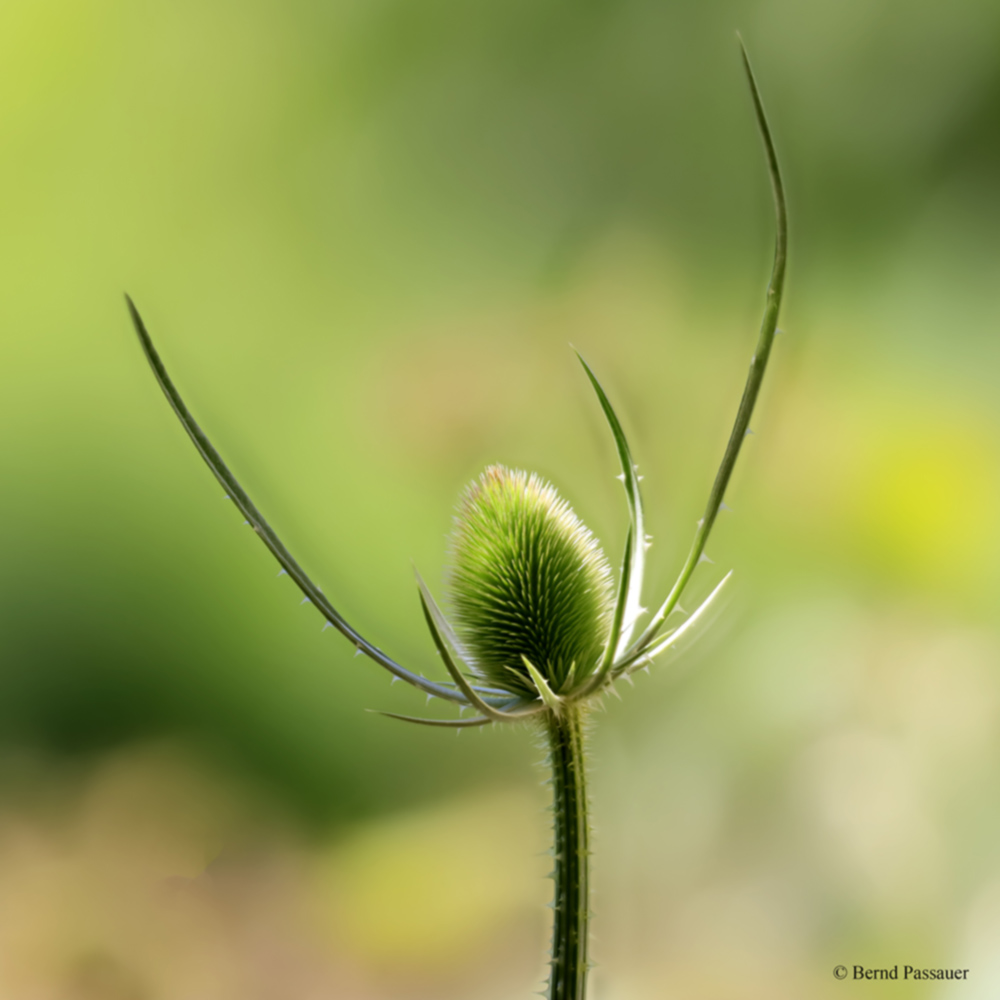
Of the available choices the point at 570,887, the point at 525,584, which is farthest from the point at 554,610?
the point at 570,887

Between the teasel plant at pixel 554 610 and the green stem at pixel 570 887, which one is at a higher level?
the teasel plant at pixel 554 610

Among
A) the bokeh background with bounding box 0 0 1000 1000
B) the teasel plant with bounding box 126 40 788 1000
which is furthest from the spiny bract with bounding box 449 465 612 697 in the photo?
the bokeh background with bounding box 0 0 1000 1000

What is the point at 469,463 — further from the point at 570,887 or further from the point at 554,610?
the point at 570,887

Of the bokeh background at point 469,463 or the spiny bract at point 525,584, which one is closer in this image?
the spiny bract at point 525,584

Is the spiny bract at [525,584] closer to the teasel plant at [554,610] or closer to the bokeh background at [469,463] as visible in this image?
the teasel plant at [554,610]

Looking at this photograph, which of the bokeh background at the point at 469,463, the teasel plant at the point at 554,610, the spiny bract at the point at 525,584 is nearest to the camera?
the teasel plant at the point at 554,610

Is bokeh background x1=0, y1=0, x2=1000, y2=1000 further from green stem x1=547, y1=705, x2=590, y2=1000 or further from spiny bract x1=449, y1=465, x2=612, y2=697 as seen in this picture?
green stem x1=547, y1=705, x2=590, y2=1000

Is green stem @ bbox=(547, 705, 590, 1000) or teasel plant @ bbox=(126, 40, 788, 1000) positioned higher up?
teasel plant @ bbox=(126, 40, 788, 1000)

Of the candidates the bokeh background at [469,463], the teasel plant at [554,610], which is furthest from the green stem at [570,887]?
the bokeh background at [469,463]
